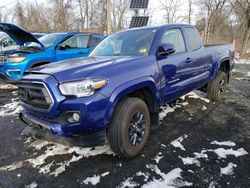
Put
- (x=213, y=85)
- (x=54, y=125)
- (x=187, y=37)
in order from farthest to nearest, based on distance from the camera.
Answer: (x=213, y=85), (x=187, y=37), (x=54, y=125)

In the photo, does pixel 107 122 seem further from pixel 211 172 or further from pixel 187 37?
pixel 187 37

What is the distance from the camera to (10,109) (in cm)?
527

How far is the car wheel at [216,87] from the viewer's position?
5415mm

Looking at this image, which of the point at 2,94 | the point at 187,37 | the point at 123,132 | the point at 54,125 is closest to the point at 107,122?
the point at 123,132

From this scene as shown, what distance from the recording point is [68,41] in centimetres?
725

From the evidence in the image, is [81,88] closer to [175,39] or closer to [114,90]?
[114,90]

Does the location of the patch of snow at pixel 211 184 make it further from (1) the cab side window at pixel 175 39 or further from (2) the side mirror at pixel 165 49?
(1) the cab side window at pixel 175 39

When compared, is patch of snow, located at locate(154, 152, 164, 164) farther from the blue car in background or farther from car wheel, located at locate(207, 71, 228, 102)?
the blue car in background

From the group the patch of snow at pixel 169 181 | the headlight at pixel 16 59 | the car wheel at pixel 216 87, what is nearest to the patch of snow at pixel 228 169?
the patch of snow at pixel 169 181

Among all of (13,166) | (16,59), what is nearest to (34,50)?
(16,59)

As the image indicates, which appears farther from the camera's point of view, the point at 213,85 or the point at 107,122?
the point at 213,85

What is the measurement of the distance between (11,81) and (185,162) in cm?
530

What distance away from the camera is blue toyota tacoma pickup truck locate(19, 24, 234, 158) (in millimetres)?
2508

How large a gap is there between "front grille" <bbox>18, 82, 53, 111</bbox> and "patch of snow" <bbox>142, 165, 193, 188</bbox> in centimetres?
150
